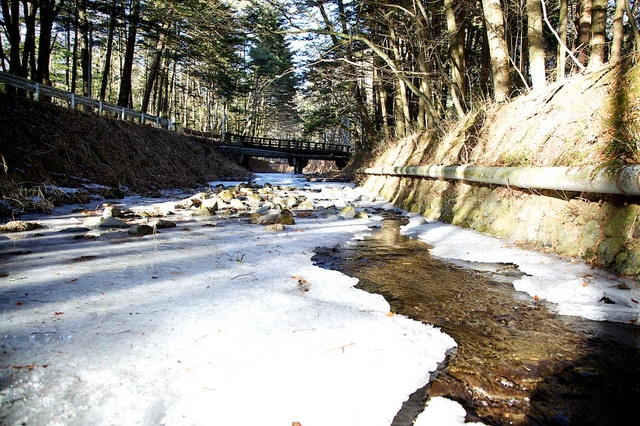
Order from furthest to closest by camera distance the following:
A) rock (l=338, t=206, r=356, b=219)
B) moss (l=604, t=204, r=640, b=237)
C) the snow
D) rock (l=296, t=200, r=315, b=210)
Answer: rock (l=296, t=200, r=315, b=210), rock (l=338, t=206, r=356, b=219), moss (l=604, t=204, r=640, b=237), the snow

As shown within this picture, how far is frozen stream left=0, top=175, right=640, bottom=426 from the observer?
1127 millimetres

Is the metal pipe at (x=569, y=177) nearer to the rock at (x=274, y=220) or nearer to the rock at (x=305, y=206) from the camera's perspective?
the rock at (x=274, y=220)

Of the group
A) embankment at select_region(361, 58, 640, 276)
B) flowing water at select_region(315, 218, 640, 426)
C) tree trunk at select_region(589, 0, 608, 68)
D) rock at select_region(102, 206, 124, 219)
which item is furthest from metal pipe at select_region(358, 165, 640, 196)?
rock at select_region(102, 206, 124, 219)

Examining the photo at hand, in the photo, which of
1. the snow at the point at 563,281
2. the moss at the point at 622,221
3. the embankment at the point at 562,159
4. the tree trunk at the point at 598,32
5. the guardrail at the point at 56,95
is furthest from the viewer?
the guardrail at the point at 56,95

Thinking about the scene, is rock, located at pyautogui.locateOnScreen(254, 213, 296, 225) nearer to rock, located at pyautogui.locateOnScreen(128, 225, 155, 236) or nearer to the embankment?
rock, located at pyautogui.locateOnScreen(128, 225, 155, 236)

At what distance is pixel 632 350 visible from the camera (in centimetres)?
156

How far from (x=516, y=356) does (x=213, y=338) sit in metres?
1.39

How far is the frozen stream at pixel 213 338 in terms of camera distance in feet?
3.70

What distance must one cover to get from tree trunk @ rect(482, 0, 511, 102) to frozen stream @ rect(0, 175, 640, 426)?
3294 mm

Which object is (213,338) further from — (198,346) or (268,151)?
(268,151)

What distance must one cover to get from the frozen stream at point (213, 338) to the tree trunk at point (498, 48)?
3.29 m

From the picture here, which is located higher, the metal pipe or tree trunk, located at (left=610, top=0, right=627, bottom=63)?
tree trunk, located at (left=610, top=0, right=627, bottom=63)

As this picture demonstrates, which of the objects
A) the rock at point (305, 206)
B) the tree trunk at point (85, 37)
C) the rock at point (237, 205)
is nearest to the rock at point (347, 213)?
the rock at point (305, 206)

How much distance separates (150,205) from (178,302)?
17.6 ft
